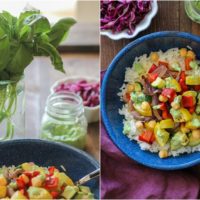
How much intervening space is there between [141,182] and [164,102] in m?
0.14

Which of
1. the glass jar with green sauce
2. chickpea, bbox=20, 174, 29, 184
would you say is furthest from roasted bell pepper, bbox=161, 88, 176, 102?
chickpea, bbox=20, 174, 29, 184

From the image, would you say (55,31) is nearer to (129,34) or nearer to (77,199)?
(129,34)

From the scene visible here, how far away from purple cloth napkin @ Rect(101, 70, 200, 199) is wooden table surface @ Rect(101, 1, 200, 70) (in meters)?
0.11

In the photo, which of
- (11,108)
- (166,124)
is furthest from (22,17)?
(166,124)

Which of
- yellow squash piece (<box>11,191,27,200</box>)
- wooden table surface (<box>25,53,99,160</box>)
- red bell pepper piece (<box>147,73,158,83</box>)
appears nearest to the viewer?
yellow squash piece (<box>11,191,27,200</box>)

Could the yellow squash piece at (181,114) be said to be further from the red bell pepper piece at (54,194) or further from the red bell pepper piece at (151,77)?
the red bell pepper piece at (54,194)

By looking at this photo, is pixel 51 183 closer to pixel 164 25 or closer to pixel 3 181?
pixel 3 181

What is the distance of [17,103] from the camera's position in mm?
654

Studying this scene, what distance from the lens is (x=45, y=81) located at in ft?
2.84

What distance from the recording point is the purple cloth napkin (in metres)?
0.70

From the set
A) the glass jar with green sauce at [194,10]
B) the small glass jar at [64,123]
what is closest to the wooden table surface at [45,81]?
the small glass jar at [64,123]

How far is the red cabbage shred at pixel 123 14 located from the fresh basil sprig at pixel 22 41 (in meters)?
0.08

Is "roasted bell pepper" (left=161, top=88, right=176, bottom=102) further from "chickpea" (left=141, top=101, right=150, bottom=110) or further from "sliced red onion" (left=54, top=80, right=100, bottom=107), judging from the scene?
"sliced red onion" (left=54, top=80, right=100, bottom=107)

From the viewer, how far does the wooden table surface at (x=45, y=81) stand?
0.76 meters
